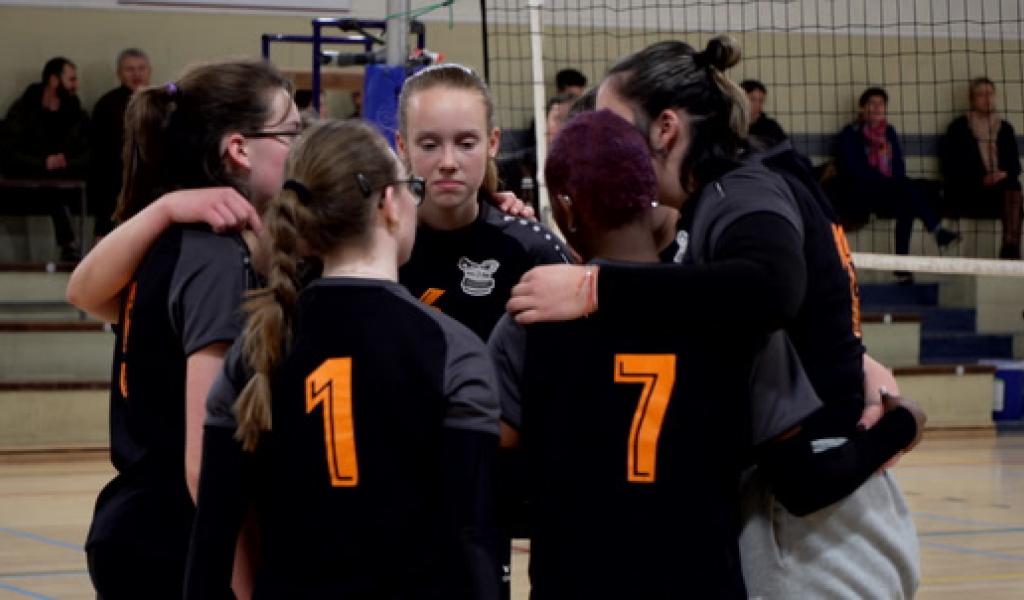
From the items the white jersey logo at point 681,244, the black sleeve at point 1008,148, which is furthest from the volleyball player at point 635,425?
the black sleeve at point 1008,148

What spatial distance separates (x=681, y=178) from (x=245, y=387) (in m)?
0.76

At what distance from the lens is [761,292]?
220cm

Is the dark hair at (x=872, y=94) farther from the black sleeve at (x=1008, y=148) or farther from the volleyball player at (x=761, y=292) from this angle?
the volleyball player at (x=761, y=292)

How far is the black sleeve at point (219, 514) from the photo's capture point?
2229 mm

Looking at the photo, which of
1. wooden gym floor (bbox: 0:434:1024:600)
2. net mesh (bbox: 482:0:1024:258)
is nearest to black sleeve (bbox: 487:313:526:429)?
wooden gym floor (bbox: 0:434:1024:600)

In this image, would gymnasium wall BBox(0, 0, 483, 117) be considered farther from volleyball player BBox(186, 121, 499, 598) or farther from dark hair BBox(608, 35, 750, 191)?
volleyball player BBox(186, 121, 499, 598)

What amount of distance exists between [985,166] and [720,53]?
10970 mm

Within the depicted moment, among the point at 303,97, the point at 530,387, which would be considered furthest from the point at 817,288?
the point at 303,97

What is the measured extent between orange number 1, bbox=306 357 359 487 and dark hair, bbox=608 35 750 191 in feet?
2.08

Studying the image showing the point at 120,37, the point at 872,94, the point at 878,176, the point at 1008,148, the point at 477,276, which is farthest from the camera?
the point at 1008,148

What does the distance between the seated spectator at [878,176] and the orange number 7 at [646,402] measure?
32.4 ft

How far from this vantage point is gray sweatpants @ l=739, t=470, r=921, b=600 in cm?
237

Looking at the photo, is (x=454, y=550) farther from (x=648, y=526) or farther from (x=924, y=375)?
(x=924, y=375)

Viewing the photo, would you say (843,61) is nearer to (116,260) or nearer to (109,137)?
(109,137)
